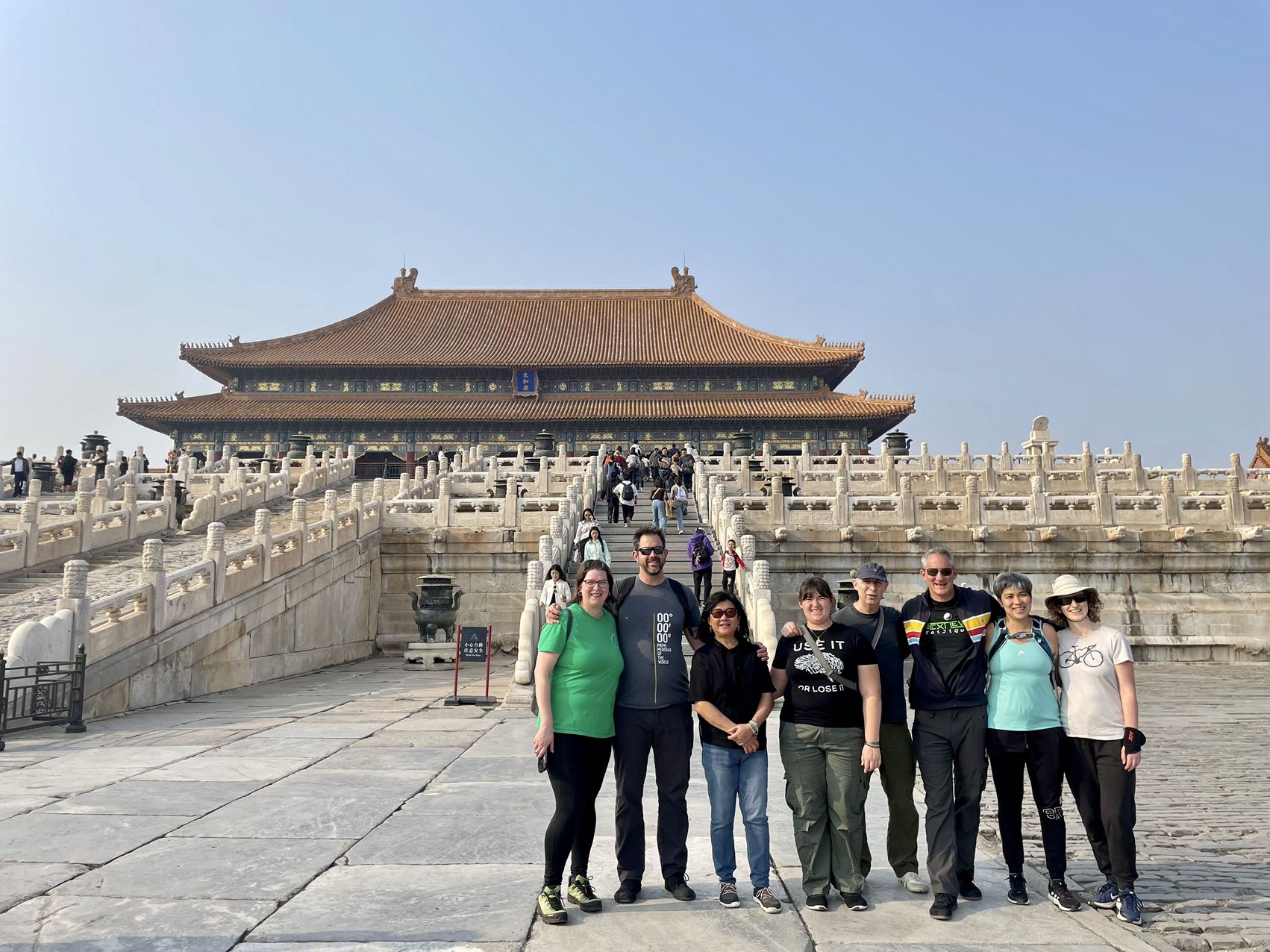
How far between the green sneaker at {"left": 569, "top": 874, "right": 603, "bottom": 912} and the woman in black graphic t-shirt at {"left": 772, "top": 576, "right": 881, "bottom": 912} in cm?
96

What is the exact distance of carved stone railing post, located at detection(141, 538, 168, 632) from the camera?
423 inches

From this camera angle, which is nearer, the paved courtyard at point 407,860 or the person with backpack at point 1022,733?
the paved courtyard at point 407,860

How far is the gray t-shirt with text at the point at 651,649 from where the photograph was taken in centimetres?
418

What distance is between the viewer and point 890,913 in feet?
13.0

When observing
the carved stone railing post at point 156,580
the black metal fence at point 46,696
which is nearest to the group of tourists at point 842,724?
the black metal fence at point 46,696

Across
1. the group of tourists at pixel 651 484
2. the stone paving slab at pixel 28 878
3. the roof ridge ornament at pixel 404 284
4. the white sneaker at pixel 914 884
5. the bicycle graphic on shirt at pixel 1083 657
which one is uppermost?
the roof ridge ornament at pixel 404 284

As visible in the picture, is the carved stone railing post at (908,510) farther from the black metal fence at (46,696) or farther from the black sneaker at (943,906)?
the black sneaker at (943,906)

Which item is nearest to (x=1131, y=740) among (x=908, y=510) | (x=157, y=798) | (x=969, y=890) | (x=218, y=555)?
(x=969, y=890)

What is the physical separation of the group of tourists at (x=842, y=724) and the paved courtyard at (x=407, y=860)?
0.21 metres

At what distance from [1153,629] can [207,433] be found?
3775 cm

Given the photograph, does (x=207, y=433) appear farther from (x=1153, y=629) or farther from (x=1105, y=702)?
(x=1105, y=702)

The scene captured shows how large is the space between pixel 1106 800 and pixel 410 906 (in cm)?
319

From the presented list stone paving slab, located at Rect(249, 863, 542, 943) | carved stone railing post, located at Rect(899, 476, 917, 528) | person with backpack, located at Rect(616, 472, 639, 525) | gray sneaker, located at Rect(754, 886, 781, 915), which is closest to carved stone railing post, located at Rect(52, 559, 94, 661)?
stone paving slab, located at Rect(249, 863, 542, 943)

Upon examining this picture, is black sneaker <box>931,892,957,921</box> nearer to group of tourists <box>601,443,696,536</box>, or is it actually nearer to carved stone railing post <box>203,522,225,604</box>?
carved stone railing post <box>203,522,225,604</box>
